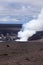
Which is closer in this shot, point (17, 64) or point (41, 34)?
point (17, 64)

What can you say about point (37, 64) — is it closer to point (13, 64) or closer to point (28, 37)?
point (13, 64)

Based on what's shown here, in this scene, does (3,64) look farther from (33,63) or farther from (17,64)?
(33,63)

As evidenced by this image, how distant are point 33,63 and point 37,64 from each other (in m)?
0.87

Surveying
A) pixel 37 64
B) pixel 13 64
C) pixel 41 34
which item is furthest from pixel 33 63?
pixel 41 34

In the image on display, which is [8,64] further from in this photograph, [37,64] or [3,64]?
[37,64]

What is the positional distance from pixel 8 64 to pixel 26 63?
99.6 inches

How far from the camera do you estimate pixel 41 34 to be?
138375 millimetres

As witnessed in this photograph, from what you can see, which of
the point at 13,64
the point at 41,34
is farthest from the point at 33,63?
the point at 41,34

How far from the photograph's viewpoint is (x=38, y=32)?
145 metres

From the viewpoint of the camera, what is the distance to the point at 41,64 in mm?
31609

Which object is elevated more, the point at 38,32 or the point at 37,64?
the point at 38,32

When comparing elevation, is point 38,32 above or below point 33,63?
above

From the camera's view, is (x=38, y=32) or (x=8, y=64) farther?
(x=38, y=32)

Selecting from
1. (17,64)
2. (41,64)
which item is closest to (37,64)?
(41,64)
